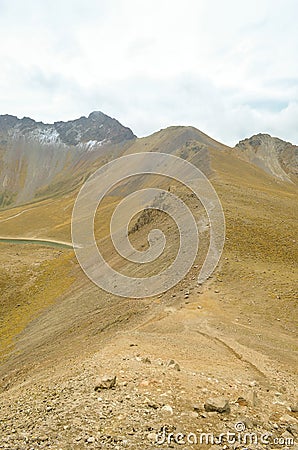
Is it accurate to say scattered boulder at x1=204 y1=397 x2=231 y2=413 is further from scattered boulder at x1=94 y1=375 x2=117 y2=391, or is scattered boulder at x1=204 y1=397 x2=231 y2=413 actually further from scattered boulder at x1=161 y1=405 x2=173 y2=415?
scattered boulder at x1=94 y1=375 x2=117 y2=391

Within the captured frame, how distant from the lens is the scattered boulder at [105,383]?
12.8m

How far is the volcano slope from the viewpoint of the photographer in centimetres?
1016

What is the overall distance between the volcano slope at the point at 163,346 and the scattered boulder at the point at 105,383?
0.22 metres

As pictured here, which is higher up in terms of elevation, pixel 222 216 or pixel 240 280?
pixel 222 216

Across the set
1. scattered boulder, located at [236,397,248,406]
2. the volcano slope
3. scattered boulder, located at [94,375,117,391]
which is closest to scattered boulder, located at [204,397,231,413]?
the volcano slope

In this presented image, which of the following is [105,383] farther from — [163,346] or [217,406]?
[163,346]

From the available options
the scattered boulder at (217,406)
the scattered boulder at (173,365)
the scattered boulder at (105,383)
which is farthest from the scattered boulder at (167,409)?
the scattered boulder at (173,365)

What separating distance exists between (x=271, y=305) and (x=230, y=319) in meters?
4.26

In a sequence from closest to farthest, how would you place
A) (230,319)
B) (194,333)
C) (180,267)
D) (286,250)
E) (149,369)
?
1. (149,369)
2. (194,333)
3. (230,319)
4. (180,267)
5. (286,250)

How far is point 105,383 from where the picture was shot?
1291cm

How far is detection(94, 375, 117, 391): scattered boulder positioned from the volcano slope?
0.22 metres

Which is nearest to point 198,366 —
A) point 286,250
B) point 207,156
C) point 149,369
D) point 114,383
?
point 149,369

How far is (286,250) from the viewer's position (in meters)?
35.9

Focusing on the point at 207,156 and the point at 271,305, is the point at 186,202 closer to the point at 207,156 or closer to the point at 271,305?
the point at 271,305
